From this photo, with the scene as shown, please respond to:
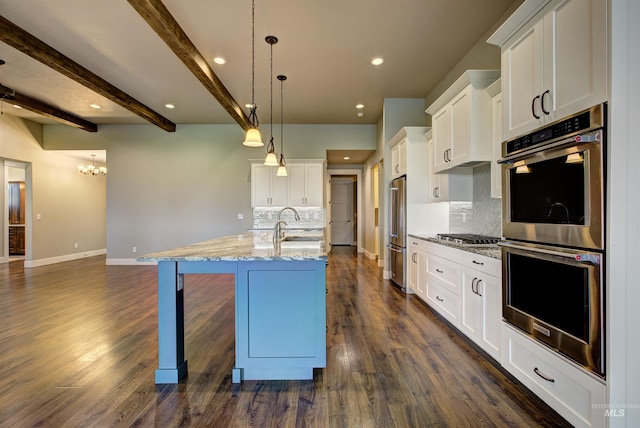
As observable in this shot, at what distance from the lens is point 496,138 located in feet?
8.77

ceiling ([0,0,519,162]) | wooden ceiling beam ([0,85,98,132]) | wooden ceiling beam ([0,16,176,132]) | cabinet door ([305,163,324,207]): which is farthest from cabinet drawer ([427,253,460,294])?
wooden ceiling beam ([0,85,98,132])

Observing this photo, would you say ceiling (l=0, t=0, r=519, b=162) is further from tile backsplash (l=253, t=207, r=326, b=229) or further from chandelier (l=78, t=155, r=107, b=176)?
chandelier (l=78, t=155, r=107, b=176)

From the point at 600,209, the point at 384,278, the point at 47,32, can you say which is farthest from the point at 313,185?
the point at 600,209

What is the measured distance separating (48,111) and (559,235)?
732cm

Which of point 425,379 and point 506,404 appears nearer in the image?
point 506,404

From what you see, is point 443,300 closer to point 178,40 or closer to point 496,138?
point 496,138

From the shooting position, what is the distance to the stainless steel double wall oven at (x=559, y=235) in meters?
1.30

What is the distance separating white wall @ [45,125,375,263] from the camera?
643 centimetres

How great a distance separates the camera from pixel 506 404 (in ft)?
5.74

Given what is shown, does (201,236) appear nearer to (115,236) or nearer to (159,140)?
(115,236)

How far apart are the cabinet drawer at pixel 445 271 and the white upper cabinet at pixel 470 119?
38.7 inches

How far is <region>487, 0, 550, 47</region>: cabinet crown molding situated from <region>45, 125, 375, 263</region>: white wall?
15.0 feet

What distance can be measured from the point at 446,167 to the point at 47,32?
4.48 m

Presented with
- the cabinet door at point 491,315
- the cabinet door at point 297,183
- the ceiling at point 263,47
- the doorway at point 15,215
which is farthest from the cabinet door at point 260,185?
the doorway at point 15,215
